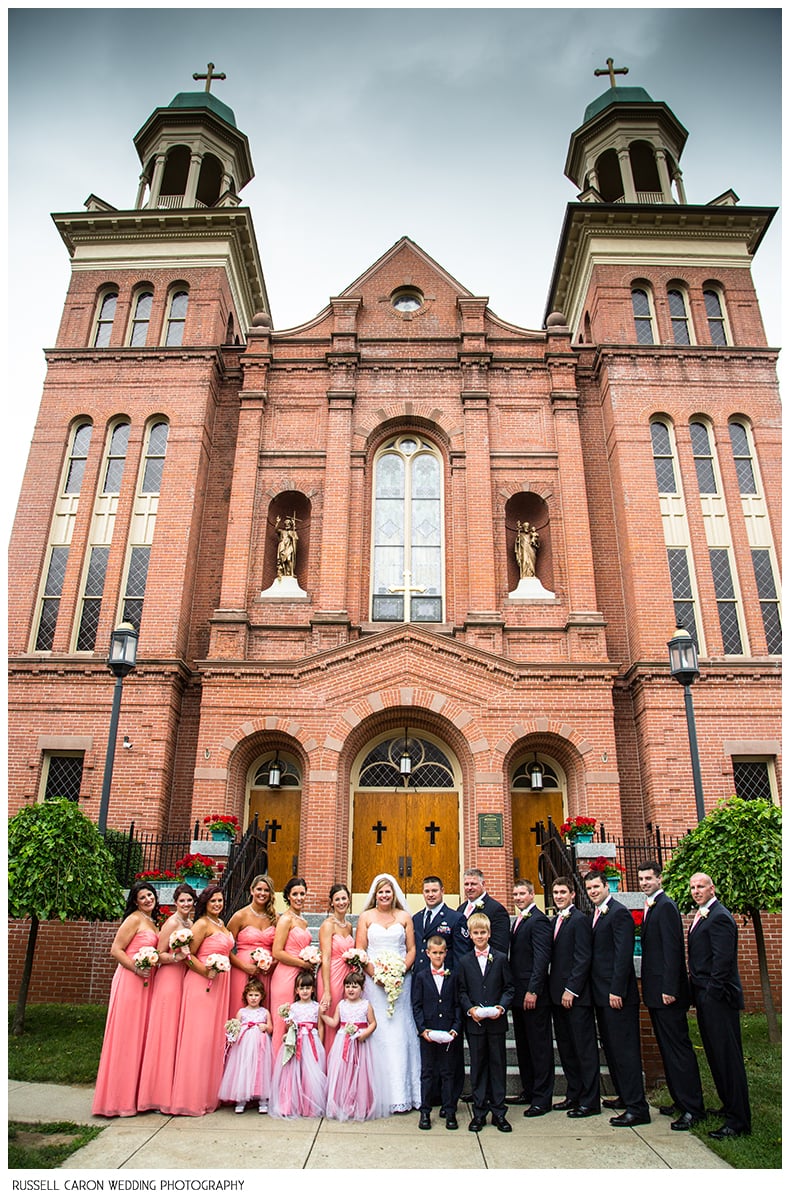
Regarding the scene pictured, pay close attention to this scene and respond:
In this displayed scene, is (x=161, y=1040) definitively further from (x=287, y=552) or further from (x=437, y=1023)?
(x=287, y=552)

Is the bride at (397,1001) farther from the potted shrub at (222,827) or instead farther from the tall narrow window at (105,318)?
the tall narrow window at (105,318)

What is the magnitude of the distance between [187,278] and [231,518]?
7425mm

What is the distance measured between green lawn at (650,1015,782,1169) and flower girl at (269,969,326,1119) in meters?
3.11

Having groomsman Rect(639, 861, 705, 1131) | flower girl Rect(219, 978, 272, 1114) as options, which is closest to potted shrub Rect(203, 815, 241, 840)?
flower girl Rect(219, 978, 272, 1114)

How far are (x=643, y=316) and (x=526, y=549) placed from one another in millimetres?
7387

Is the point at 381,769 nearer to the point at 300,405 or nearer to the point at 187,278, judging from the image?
the point at 300,405

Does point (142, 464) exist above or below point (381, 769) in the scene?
above

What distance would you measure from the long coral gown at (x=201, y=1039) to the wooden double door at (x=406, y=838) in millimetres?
8277

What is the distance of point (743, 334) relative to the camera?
66.5 ft

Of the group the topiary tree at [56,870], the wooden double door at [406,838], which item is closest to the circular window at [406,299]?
the wooden double door at [406,838]

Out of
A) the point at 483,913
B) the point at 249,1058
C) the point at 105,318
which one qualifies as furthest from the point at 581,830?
the point at 105,318

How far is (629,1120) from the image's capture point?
671 centimetres

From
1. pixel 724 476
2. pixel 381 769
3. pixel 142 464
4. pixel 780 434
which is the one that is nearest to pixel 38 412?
pixel 142 464

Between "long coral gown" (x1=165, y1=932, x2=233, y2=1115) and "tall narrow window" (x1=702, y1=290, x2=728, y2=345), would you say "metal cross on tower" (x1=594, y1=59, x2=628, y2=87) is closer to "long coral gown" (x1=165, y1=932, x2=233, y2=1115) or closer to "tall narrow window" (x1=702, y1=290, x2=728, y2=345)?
"tall narrow window" (x1=702, y1=290, x2=728, y2=345)
